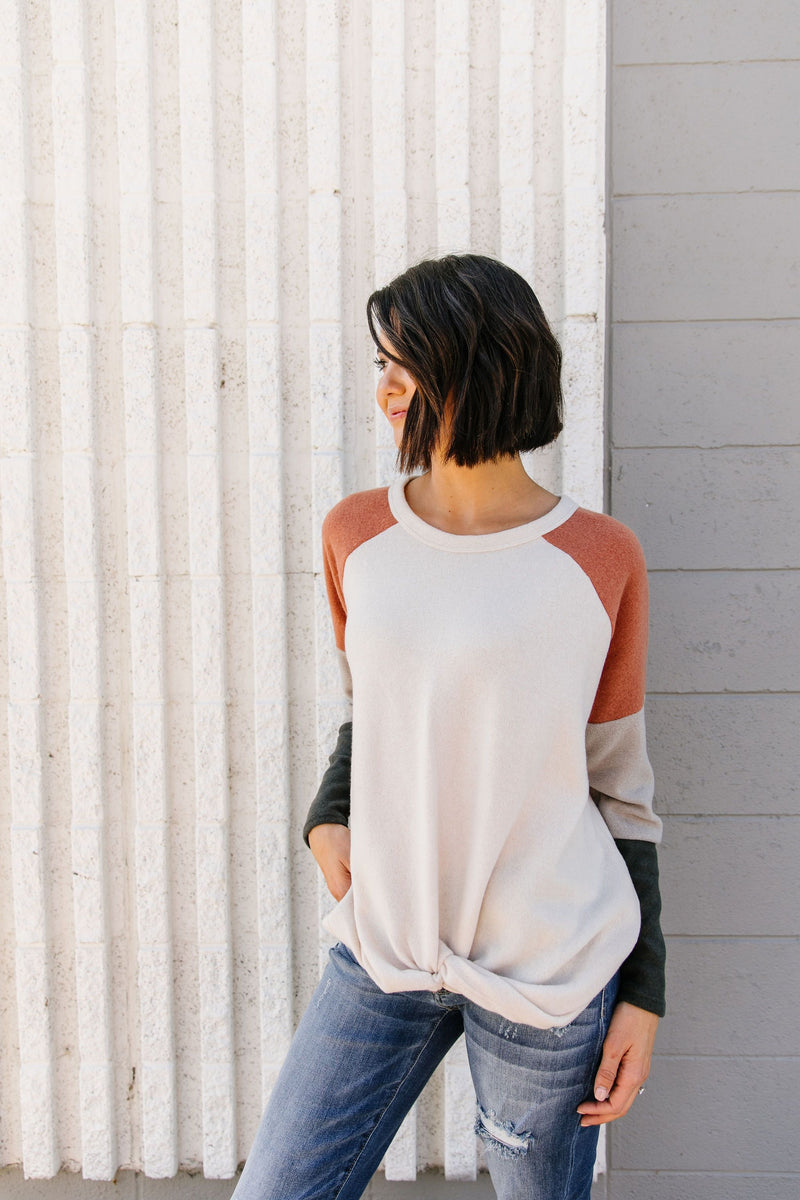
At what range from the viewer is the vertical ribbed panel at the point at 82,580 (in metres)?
1.78

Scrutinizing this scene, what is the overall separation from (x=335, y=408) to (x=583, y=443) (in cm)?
55

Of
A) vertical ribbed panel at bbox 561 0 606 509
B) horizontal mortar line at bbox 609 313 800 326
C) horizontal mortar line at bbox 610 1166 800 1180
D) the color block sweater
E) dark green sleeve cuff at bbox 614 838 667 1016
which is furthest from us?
horizontal mortar line at bbox 610 1166 800 1180

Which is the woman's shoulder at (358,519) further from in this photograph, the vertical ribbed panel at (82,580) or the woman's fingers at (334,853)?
the vertical ribbed panel at (82,580)

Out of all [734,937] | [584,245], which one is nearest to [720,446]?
[584,245]

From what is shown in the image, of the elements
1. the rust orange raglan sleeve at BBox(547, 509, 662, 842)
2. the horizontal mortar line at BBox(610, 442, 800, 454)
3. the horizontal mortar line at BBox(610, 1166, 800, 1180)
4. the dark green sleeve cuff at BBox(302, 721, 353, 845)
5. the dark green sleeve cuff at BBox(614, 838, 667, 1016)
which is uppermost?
the horizontal mortar line at BBox(610, 442, 800, 454)

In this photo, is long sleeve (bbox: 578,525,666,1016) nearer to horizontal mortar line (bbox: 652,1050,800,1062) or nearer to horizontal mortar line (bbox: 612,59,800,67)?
horizontal mortar line (bbox: 652,1050,800,1062)

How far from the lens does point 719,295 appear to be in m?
1.83

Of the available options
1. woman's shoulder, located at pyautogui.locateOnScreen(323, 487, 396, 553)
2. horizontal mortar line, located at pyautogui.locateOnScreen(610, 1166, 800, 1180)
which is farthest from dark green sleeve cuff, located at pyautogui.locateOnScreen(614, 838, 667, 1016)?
horizontal mortar line, located at pyautogui.locateOnScreen(610, 1166, 800, 1180)

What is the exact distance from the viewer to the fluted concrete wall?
176cm

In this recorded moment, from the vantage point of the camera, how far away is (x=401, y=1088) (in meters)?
1.28

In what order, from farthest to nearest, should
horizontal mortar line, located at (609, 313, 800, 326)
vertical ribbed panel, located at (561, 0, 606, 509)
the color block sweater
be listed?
horizontal mortar line, located at (609, 313, 800, 326) → vertical ribbed panel, located at (561, 0, 606, 509) → the color block sweater

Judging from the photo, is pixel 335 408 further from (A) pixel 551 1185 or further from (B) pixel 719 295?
(A) pixel 551 1185

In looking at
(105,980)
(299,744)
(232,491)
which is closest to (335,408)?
(232,491)

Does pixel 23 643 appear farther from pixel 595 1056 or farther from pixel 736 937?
pixel 736 937
